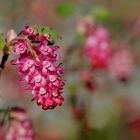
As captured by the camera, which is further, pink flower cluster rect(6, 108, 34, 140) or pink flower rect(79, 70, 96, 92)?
pink flower rect(79, 70, 96, 92)

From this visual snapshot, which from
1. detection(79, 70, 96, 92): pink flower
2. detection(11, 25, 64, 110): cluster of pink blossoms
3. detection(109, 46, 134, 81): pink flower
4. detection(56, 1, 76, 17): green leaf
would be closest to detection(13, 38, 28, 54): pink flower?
detection(11, 25, 64, 110): cluster of pink blossoms

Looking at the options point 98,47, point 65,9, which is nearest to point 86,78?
point 98,47

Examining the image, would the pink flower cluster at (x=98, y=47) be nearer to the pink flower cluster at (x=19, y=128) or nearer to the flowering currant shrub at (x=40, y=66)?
the pink flower cluster at (x=19, y=128)

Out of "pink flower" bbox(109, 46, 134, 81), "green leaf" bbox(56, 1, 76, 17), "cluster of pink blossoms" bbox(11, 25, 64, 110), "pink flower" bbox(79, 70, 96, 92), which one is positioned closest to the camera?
"cluster of pink blossoms" bbox(11, 25, 64, 110)

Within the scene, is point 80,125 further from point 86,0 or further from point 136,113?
point 86,0

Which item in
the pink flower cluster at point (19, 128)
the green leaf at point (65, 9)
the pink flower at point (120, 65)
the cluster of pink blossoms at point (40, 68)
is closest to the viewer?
the cluster of pink blossoms at point (40, 68)

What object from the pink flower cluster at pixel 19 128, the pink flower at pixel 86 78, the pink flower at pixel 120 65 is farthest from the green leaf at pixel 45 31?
the pink flower at pixel 120 65

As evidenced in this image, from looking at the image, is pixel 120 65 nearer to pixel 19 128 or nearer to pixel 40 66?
pixel 19 128

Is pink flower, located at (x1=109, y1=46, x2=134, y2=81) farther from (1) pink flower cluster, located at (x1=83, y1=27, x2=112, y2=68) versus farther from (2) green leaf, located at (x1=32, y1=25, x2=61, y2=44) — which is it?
(2) green leaf, located at (x1=32, y1=25, x2=61, y2=44)

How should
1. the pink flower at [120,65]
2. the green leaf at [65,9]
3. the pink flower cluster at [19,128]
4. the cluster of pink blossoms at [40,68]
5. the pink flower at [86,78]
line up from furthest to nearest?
the pink flower at [120,65] → the pink flower at [86,78] → the green leaf at [65,9] → the pink flower cluster at [19,128] → the cluster of pink blossoms at [40,68]
